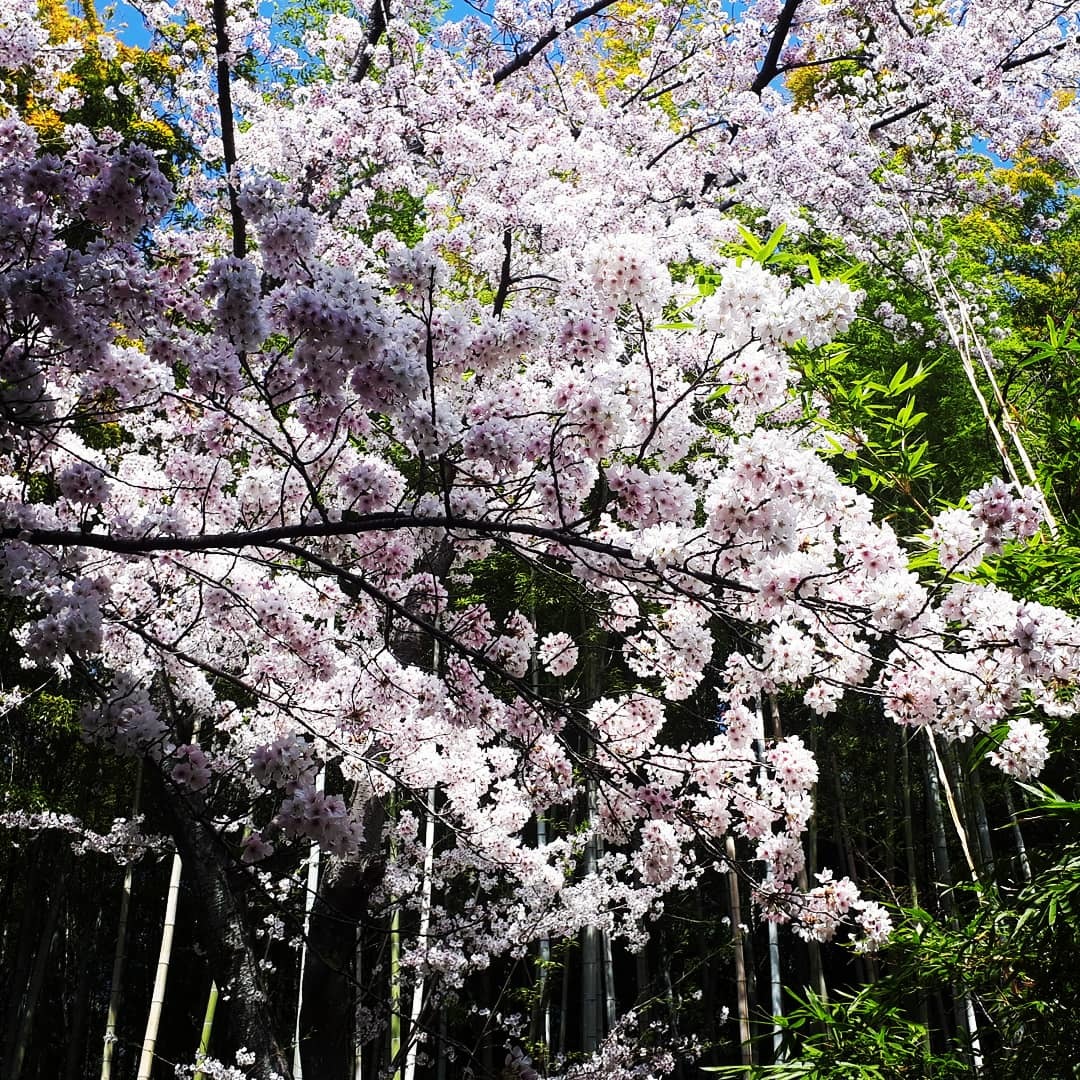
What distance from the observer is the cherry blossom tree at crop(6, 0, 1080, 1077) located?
1.89 m

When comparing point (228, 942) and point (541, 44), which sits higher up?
point (541, 44)

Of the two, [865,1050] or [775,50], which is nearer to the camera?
[865,1050]

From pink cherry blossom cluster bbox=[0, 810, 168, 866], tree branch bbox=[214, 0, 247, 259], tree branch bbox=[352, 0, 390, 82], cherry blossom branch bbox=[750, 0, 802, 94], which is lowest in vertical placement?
pink cherry blossom cluster bbox=[0, 810, 168, 866]

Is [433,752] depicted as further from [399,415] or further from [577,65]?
[577,65]

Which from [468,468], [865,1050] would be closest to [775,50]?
[468,468]

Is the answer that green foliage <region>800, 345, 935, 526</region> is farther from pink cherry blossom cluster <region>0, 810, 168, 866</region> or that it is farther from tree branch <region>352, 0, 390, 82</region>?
tree branch <region>352, 0, 390, 82</region>

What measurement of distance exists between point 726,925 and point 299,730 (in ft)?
18.3

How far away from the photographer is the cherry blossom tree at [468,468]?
189cm

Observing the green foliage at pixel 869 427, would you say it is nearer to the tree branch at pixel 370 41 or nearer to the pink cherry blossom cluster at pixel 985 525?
the pink cherry blossom cluster at pixel 985 525

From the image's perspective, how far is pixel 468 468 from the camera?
228 cm

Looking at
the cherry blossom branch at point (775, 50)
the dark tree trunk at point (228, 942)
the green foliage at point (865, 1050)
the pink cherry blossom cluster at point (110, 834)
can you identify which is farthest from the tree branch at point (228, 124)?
the cherry blossom branch at point (775, 50)

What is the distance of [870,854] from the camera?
7.54m

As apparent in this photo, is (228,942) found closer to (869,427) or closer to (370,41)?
(869,427)

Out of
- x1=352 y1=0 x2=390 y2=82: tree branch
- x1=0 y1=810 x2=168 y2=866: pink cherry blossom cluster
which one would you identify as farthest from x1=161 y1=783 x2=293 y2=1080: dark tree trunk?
x1=352 y1=0 x2=390 y2=82: tree branch
